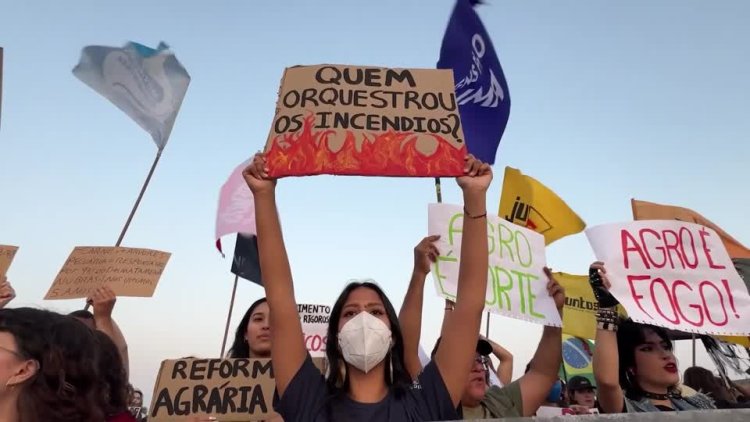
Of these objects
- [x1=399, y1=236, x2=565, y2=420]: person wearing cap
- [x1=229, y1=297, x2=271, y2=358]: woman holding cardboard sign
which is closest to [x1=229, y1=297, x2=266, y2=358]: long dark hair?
[x1=229, y1=297, x2=271, y2=358]: woman holding cardboard sign

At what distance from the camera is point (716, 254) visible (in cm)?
411

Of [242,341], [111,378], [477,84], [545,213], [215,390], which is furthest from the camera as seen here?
[477,84]

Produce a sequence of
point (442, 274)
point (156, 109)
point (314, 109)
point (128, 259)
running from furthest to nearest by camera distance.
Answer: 1. point (156, 109)
2. point (128, 259)
3. point (442, 274)
4. point (314, 109)

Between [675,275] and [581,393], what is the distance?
2773mm

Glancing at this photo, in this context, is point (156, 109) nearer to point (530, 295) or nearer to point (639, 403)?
point (530, 295)

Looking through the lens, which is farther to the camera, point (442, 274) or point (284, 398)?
point (442, 274)

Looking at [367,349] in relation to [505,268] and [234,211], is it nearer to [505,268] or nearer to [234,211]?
[505,268]

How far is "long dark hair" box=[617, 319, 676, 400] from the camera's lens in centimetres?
356

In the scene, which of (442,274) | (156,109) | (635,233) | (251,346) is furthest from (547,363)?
(156,109)

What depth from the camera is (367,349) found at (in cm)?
250

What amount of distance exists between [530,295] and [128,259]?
298cm

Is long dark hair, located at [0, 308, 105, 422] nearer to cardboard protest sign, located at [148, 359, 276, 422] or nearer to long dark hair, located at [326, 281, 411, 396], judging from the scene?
long dark hair, located at [326, 281, 411, 396]

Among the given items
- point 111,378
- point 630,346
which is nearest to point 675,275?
point 630,346

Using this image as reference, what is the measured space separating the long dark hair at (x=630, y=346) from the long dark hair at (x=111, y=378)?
2.54 m
